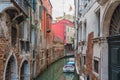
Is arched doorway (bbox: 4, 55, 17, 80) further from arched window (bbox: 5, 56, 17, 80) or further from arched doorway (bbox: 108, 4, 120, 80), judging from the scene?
arched doorway (bbox: 108, 4, 120, 80)

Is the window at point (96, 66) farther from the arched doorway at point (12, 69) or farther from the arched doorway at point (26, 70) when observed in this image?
the arched doorway at point (26, 70)

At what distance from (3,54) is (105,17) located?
3870mm

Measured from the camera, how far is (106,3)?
276 inches

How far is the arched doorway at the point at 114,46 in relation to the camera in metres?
6.56

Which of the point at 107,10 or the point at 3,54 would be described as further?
the point at 3,54

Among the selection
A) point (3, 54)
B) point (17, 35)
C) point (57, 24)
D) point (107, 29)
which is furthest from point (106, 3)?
point (57, 24)

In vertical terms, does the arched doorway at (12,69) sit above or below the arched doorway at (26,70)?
above

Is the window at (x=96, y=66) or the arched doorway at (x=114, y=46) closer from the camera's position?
Result: the arched doorway at (x=114, y=46)

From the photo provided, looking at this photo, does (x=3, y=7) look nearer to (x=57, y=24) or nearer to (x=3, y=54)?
(x=3, y=54)

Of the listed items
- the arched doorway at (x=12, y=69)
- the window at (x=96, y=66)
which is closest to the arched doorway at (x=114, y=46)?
the window at (x=96, y=66)

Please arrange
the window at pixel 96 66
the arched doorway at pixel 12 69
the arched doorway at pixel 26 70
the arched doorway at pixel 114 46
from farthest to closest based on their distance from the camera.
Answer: the arched doorway at pixel 26 70, the arched doorway at pixel 12 69, the window at pixel 96 66, the arched doorway at pixel 114 46

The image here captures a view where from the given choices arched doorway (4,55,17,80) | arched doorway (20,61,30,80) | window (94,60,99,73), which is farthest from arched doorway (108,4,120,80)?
arched doorway (20,61,30,80)

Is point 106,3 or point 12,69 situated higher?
point 106,3

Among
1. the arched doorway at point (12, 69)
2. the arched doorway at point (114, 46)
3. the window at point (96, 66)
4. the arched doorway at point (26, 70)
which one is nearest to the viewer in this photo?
the arched doorway at point (114, 46)
